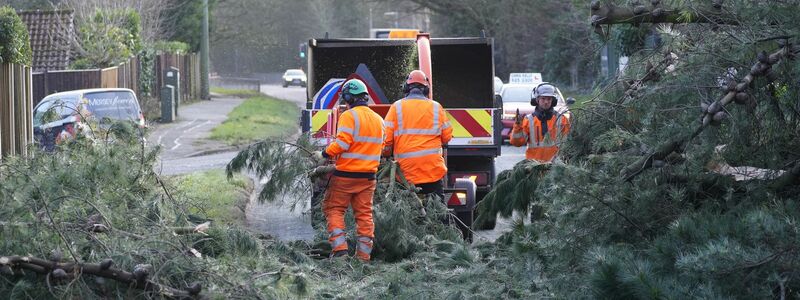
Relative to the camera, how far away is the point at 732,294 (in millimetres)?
5098

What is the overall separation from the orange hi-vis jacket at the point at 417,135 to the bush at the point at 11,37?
216 inches

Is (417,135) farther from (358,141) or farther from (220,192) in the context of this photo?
(220,192)

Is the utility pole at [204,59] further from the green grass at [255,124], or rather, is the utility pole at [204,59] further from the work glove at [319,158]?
the work glove at [319,158]

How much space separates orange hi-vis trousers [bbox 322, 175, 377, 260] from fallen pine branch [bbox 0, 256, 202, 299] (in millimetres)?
3092

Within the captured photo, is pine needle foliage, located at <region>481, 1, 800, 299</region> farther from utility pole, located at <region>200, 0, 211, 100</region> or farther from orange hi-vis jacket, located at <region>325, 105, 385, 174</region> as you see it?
utility pole, located at <region>200, 0, 211, 100</region>

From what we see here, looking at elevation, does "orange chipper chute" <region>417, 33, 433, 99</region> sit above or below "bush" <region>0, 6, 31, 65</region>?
below

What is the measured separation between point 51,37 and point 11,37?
17.3 meters

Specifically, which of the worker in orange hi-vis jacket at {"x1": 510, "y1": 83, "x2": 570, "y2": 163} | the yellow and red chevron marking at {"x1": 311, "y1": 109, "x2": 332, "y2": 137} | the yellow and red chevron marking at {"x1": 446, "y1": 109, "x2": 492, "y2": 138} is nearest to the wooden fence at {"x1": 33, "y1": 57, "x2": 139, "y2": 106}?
the yellow and red chevron marking at {"x1": 311, "y1": 109, "x2": 332, "y2": 137}

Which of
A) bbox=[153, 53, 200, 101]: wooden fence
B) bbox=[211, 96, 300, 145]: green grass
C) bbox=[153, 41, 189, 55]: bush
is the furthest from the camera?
bbox=[153, 41, 189, 55]: bush

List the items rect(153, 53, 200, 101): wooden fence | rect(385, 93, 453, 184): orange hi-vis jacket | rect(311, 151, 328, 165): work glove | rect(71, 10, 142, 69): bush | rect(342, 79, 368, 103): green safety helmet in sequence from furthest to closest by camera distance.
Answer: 1. rect(153, 53, 200, 101): wooden fence
2. rect(71, 10, 142, 69): bush
3. rect(385, 93, 453, 184): orange hi-vis jacket
4. rect(311, 151, 328, 165): work glove
5. rect(342, 79, 368, 103): green safety helmet

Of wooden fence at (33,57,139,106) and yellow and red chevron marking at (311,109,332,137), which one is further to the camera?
wooden fence at (33,57,139,106)

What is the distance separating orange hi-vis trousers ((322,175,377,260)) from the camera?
29.7 ft

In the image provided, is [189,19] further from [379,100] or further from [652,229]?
[652,229]

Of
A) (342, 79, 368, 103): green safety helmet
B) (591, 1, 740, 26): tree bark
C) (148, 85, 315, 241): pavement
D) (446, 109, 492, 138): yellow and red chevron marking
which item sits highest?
(591, 1, 740, 26): tree bark
